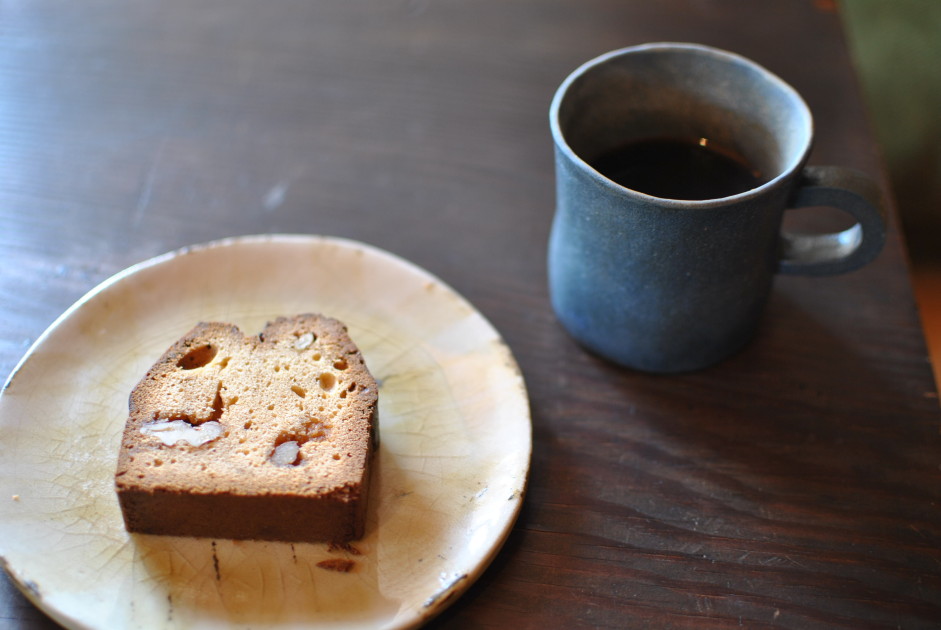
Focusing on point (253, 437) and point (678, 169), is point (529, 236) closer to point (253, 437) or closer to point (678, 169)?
point (678, 169)

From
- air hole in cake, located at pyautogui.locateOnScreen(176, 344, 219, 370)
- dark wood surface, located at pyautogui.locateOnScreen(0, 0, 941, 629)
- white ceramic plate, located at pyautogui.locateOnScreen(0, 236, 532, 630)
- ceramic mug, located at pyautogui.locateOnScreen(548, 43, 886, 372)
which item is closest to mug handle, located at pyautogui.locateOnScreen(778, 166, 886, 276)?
ceramic mug, located at pyautogui.locateOnScreen(548, 43, 886, 372)

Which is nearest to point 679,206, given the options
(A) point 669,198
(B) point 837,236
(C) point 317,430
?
(A) point 669,198

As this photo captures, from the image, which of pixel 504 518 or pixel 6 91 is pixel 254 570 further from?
pixel 6 91

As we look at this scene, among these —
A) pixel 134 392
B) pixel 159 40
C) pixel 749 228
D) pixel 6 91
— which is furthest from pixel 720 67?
pixel 6 91

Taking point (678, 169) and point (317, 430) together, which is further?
point (678, 169)

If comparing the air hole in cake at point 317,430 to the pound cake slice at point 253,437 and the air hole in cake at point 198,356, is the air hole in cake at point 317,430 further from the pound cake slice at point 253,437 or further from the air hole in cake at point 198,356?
the air hole in cake at point 198,356

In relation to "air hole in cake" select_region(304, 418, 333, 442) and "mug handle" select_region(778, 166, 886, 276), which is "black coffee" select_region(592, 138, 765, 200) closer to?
"mug handle" select_region(778, 166, 886, 276)
